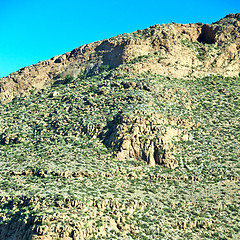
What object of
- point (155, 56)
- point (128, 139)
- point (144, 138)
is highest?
point (155, 56)

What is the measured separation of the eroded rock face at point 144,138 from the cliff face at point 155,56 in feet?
62.9

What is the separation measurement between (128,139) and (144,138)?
7.90ft

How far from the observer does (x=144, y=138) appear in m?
65.4

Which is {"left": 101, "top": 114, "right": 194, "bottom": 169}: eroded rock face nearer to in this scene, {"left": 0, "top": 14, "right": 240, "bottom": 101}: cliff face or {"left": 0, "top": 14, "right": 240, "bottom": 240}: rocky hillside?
A: {"left": 0, "top": 14, "right": 240, "bottom": 240}: rocky hillside

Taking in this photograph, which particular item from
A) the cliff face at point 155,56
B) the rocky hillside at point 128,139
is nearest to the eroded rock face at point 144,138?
the rocky hillside at point 128,139

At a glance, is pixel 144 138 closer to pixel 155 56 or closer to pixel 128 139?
pixel 128 139

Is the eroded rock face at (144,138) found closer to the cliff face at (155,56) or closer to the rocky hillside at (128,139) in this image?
the rocky hillside at (128,139)

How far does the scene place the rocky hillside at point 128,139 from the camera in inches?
2066

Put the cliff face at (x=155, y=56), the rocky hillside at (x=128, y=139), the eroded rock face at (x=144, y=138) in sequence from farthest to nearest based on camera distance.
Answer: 1. the cliff face at (x=155, y=56)
2. the eroded rock face at (x=144, y=138)
3. the rocky hillside at (x=128, y=139)

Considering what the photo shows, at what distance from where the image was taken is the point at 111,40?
96.7 meters

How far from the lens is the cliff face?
294 feet

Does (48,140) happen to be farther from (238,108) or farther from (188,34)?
(188,34)

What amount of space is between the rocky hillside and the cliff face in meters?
0.25

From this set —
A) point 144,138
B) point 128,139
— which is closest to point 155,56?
point 144,138
